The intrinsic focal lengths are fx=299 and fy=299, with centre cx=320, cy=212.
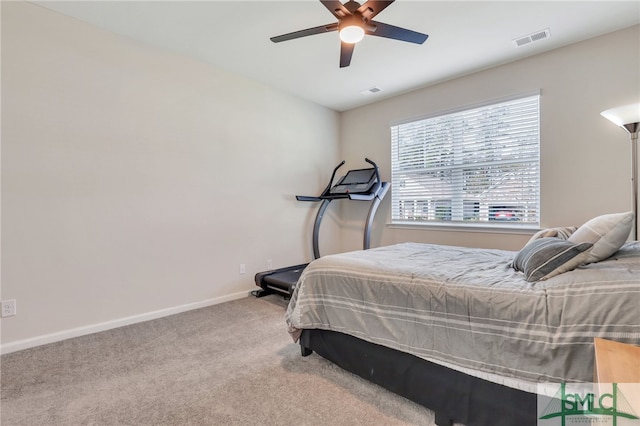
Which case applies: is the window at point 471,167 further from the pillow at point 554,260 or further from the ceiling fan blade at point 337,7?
the ceiling fan blade at point 337,7

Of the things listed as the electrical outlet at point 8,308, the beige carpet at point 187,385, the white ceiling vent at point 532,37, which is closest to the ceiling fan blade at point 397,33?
the white ceiling vent at point 532,37

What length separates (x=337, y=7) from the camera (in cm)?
192

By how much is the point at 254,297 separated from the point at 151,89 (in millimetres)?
2526

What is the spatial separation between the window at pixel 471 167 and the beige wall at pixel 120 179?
1.84 meters

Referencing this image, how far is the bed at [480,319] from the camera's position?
118 centimetres

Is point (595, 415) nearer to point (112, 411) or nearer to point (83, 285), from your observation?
point (112, 411)

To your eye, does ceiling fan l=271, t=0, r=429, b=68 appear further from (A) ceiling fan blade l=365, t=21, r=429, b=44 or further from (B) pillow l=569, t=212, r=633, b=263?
(B) pillow l=569, t=212, r=633, b=263

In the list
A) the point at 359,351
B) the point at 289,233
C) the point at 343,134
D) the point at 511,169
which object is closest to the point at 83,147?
the point at 289,233

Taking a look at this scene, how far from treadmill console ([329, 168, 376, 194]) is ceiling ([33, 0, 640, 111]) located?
1.25 metres

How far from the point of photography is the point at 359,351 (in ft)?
5.95

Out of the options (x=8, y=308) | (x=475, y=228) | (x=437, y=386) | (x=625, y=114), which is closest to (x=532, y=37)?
(x=625, y=114)

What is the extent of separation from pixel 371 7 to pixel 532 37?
1.91m

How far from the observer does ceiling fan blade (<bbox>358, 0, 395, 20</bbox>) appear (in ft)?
6.15

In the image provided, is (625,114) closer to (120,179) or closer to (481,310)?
(481,310)
